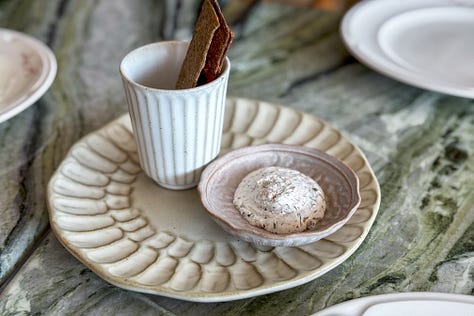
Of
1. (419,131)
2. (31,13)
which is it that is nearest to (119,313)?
(419,131)

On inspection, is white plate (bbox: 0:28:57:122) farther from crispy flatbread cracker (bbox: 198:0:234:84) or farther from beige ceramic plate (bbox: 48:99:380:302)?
crispy flatbread cracker (bbox: 198:0:234:84)

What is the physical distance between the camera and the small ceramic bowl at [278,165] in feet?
1.76

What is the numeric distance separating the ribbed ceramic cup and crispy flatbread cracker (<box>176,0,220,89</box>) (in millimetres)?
25

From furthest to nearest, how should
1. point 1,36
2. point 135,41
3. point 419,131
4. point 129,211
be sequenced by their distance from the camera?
point 135,41, point 1,36, point 419,131, point 129,211

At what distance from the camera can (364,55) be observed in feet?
2.80

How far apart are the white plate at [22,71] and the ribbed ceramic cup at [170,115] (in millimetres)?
206

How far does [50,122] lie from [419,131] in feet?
1.80

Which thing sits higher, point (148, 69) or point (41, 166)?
point (148, 69)

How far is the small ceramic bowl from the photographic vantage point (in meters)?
0.54

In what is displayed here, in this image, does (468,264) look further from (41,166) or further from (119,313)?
(41,166)

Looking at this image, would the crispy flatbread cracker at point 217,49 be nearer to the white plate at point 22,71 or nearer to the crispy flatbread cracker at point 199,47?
the crispy flatbread cracker at point 199,47

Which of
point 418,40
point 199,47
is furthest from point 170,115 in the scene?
point 418,40

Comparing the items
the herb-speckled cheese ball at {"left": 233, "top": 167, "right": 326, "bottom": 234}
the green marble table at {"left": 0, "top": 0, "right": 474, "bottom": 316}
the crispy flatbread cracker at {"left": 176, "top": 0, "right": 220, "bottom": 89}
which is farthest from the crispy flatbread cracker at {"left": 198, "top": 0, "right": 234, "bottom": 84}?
the green marble table at {"left": 0, "top": 0, "right": 474, "bottom": 316}

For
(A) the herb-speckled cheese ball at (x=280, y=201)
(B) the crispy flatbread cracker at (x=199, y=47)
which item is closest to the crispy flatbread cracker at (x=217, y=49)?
(B) the crispy flatbread cracker at (x=199, y=47)
